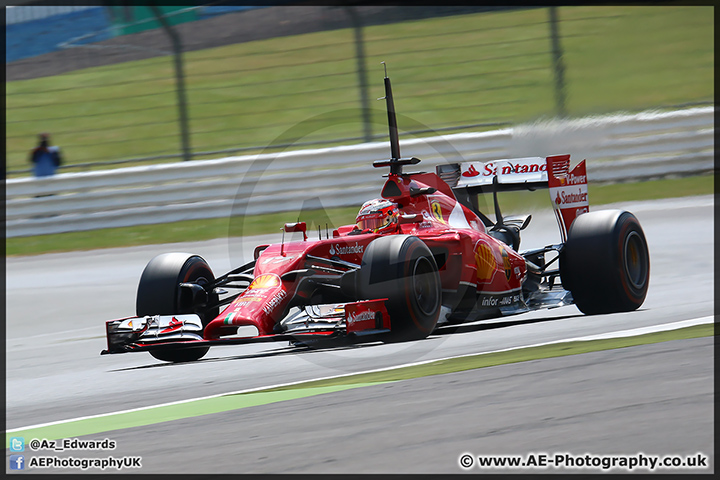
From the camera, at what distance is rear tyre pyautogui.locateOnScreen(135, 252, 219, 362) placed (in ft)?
25.6

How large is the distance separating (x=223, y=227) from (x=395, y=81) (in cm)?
679

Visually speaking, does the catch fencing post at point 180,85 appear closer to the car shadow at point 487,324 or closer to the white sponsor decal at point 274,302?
the car shadow at point 487,324

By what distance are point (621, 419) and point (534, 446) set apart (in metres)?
0.60

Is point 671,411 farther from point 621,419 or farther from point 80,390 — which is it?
point 80,390

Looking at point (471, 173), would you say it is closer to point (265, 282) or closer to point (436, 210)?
point (436, 210)

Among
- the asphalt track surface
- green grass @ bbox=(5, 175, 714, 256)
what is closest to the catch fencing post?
green grass @ bbox=(5, 175, 714, 256)

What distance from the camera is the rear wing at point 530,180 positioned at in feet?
30.7

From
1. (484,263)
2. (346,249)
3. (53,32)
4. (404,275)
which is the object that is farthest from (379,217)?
(53,32)

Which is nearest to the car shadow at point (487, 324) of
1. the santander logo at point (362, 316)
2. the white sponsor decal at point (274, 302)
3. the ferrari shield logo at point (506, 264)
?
the ferrari shield logo at point (506, 264)

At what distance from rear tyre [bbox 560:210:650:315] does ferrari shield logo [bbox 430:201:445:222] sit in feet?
3.59

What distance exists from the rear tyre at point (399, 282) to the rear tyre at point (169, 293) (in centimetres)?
155

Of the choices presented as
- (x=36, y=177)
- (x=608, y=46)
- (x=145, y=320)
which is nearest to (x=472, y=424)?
(x=145, y=320)

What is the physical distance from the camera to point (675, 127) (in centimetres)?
1509

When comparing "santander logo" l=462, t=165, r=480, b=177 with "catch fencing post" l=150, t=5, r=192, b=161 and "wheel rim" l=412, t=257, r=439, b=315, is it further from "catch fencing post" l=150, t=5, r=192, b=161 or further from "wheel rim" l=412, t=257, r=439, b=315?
"catch fencing post" l=150, t=5, r=192, b=161
